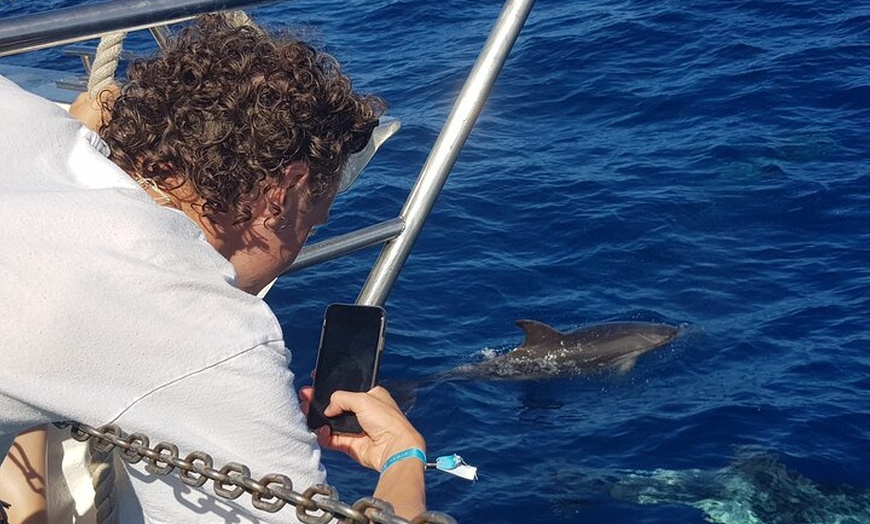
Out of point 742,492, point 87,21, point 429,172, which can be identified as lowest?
point 742,492

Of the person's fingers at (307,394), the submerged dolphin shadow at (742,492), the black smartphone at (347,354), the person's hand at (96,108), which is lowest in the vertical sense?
the submerged dolphin shadow at (742,492)

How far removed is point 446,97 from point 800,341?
618cm

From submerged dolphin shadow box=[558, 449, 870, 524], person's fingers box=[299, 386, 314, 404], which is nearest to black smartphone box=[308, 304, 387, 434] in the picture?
person's fingers box=[299, 386, 314, 404]

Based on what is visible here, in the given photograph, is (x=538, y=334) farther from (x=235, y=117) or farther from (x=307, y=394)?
(x=235, y=117)

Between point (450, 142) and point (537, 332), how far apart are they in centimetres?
557

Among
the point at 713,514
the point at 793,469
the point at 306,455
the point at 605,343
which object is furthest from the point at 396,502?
the point at 605,343

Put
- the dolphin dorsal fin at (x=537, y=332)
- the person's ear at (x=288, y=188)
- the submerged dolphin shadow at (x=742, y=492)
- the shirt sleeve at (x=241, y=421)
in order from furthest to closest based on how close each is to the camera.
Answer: the dolphin dorsal fin at (x=537, y=332) < the submerged dolphin shadow at (x=742, y=492) < the person's ear at (x=288, y=188) < the shirt sleeve at (x=241, y=421)

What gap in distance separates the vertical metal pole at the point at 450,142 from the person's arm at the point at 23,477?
0.90m

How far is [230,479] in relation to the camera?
5.69 ft

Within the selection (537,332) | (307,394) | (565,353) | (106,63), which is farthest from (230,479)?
(565,353)

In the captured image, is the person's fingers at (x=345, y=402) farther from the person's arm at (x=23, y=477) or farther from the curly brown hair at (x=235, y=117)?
the person's arm at (x=23, y=477)

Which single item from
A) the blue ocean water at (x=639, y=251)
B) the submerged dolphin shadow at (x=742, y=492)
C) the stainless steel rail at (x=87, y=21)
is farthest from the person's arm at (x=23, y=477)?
the submerged dolphin shadow at (x=742, y=492)

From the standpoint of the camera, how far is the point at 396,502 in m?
1.93

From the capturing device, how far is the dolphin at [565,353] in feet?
27.4
